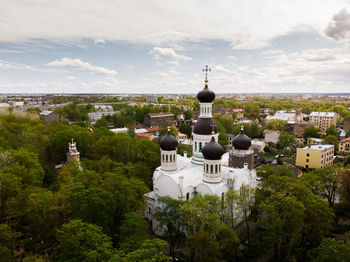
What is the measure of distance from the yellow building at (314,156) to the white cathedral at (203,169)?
69.0 ft

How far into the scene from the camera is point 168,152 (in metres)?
24.8

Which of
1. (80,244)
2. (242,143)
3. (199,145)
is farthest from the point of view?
(242,143)

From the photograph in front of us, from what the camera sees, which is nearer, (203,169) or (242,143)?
(203,169)

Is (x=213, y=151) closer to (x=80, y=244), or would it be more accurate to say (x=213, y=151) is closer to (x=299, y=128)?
(x=80, y=244)

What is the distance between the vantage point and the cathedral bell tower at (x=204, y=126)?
1033 inches

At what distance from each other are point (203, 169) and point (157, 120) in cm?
6806

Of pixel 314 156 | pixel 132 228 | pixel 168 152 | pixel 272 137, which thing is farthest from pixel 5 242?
pixel 272 137

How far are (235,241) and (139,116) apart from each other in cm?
8104

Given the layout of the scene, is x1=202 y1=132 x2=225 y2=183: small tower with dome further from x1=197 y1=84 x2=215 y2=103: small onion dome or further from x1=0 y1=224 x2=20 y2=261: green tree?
x1=0 y1=224 x2=20 y2=261: green tree

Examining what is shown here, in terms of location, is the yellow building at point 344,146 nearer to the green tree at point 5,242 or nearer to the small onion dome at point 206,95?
the small onion dome at point 206,95

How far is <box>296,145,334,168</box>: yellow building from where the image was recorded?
42.7 m

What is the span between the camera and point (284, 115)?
102 metres

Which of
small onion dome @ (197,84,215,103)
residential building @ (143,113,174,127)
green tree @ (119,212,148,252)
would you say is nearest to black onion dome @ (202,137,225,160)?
small onion dome @ (197,84,215,103)

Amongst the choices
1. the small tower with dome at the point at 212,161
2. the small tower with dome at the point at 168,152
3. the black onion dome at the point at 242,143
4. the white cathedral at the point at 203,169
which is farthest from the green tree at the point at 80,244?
the black onion dome at the point at 242,143
